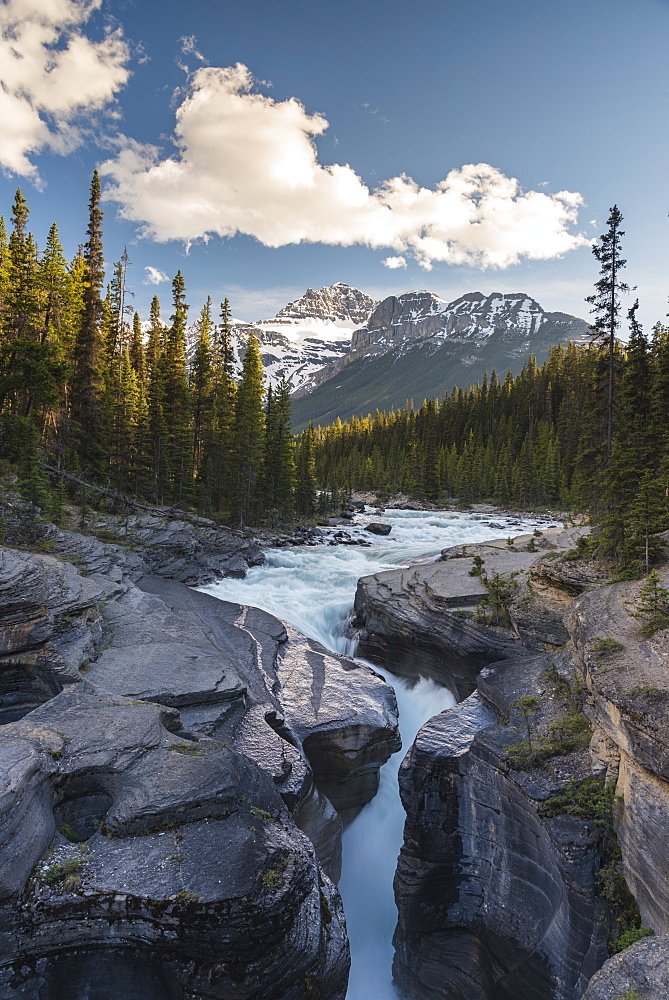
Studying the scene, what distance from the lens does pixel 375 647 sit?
59.1 feet

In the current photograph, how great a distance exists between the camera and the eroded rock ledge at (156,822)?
525cm

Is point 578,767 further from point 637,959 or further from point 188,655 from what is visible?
point 188,655

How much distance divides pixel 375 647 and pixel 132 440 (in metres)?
25.3

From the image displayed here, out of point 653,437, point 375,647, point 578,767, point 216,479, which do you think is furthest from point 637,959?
point 216,479

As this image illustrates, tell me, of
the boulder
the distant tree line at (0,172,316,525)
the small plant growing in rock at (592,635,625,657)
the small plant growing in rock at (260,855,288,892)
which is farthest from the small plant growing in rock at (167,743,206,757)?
the boulder

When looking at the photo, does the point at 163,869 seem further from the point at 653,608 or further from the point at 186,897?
the point at 653,608

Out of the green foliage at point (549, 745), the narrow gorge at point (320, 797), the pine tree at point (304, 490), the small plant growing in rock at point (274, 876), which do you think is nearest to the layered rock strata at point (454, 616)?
the narrow gorge at point (320, 797)

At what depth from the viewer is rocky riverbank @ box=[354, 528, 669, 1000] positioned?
6812 mm

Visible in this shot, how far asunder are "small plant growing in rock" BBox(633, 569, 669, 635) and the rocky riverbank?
0.22 meters

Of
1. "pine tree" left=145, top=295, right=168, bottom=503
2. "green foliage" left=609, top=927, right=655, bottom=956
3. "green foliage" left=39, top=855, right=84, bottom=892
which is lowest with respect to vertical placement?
"green foliage" left=609, top=927, right=655, bottom=956

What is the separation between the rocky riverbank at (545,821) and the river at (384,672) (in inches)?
29.7

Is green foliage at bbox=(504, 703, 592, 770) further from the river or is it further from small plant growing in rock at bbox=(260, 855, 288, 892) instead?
small plant growing in rock at bbox=(260, 855, 288, 892)

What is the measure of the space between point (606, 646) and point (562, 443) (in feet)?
277

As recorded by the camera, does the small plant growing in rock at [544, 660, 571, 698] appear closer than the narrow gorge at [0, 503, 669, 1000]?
No
